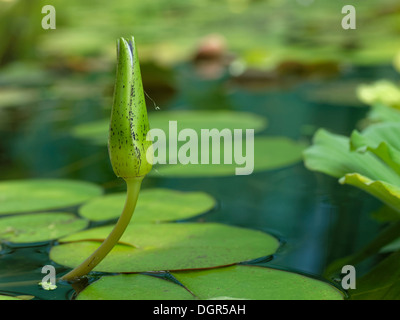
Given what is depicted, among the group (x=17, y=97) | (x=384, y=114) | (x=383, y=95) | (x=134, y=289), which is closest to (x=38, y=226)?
(x=134, y=289)

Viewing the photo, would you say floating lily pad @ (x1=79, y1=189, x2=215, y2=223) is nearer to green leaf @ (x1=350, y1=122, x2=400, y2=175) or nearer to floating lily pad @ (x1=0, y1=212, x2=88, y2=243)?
floating lily pad @ (x1=0, y1=212, x2=88, y2=243)

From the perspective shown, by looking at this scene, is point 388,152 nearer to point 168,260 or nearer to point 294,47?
point 168,260

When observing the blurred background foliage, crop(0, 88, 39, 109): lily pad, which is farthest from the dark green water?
crop(0, 88, 39, 109): lily pad

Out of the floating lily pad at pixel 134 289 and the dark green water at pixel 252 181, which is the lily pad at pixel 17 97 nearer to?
the dark green water at pixel 252 181

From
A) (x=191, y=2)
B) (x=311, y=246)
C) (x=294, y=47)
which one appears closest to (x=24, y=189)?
(x=311, y=246)

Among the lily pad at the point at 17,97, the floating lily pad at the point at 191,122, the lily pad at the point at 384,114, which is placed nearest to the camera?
the lily pad at the point at 384,114

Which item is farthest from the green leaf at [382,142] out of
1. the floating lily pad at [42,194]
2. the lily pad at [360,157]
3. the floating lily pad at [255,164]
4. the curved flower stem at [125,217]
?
the floating lily pad at [42,194]
